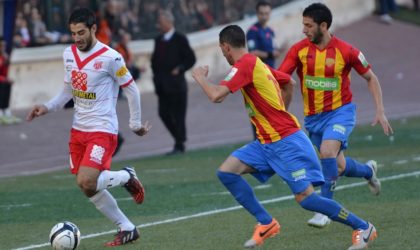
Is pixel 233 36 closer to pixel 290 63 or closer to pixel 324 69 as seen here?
pixel 290 63

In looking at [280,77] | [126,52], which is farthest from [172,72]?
[280,77]

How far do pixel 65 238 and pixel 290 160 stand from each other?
76.4 inches

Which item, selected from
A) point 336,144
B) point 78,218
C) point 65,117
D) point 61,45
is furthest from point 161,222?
point 61,45

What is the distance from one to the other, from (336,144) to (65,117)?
1357 centimetres

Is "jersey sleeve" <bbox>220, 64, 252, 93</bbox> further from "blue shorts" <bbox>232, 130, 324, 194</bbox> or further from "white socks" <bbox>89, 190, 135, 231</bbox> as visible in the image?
"white socks" <bbox>89, 190, 135, 231</bbox>

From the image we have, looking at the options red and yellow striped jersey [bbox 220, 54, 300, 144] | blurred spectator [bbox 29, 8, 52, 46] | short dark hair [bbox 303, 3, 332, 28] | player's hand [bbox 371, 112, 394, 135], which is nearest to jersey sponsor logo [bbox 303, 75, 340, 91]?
short dark hair [bbox 303, 3, 332, 28]

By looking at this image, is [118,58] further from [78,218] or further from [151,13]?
[151,13]

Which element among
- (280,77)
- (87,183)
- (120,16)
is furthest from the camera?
(120,16)

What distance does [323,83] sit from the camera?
35.3 ft

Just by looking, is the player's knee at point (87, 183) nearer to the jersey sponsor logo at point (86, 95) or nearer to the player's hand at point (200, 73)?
the jersey sponsor logo at point (86, 95)

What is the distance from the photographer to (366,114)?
2364 centimetres

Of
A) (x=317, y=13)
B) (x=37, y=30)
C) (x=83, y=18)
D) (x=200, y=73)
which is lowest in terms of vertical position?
(x=37, y=30)

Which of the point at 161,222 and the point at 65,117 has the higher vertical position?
the point at 161,222

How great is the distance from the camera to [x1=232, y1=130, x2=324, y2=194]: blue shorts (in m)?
9.05
